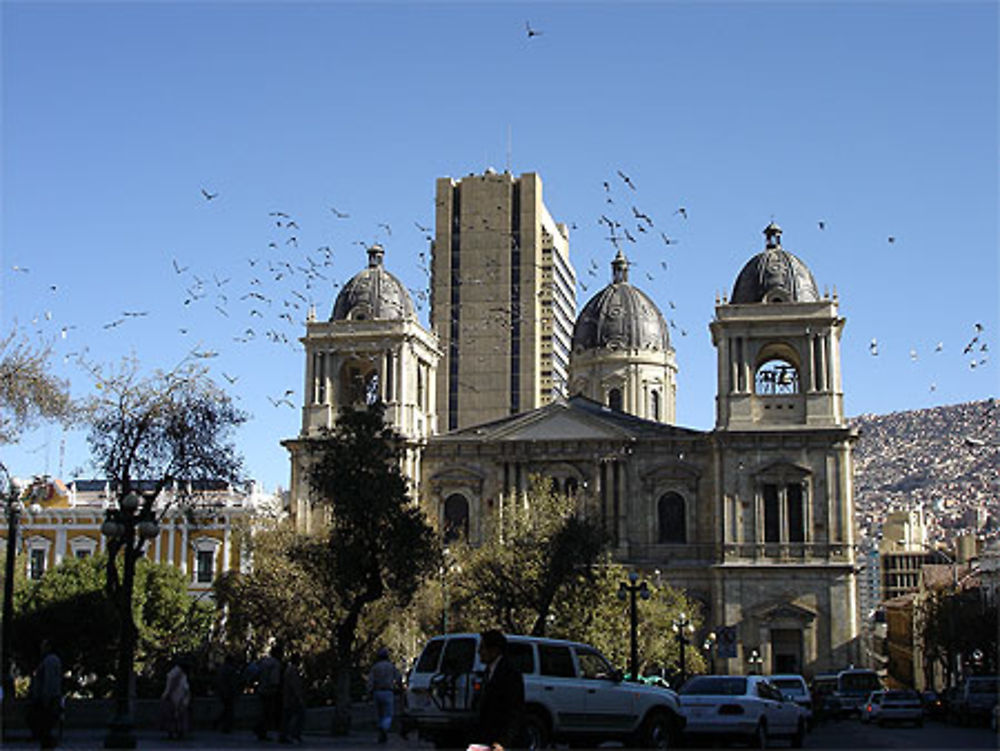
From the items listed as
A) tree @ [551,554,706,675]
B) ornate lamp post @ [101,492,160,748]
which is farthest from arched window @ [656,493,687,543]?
ornate lamp post @ [101,492,160,748]

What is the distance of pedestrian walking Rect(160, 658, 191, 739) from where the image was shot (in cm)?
2436

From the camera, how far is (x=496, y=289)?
110 m

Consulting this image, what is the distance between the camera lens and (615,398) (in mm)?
76312

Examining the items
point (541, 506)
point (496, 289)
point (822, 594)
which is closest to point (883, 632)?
point (496, 289)

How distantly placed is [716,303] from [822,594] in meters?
14.2

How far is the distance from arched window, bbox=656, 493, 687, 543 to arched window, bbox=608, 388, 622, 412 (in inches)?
Answer: 526

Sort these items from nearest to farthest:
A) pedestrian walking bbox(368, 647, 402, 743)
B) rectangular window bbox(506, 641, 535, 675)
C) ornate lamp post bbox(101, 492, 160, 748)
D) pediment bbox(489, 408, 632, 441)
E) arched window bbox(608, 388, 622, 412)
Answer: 1. rectangular window bbox(506, 641, 535, 675)
2. ornate lamp post bbox(101, 492, 160, 748)
3. pedestrian walking bbox(368, 647, 402, 743)
4. pediment bbox(489, 408, 632, 441)
5. arched window bbox(608, 388, 622, 412)

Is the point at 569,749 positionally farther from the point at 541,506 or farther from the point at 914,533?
the point at 914,533

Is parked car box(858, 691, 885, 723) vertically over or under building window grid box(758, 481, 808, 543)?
under

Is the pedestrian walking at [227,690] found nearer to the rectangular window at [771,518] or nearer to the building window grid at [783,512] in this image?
the building window grid at [783,512]

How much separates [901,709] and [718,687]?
1657 cm

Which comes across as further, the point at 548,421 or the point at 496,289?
the point at 496,289

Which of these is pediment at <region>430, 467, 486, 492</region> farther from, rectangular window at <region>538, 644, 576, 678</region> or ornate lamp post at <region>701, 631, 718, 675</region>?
rectangular window at <region>538, 644, 576, 678</region>

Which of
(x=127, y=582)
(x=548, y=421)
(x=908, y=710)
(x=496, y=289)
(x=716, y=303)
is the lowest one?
(x=908, y=710)
